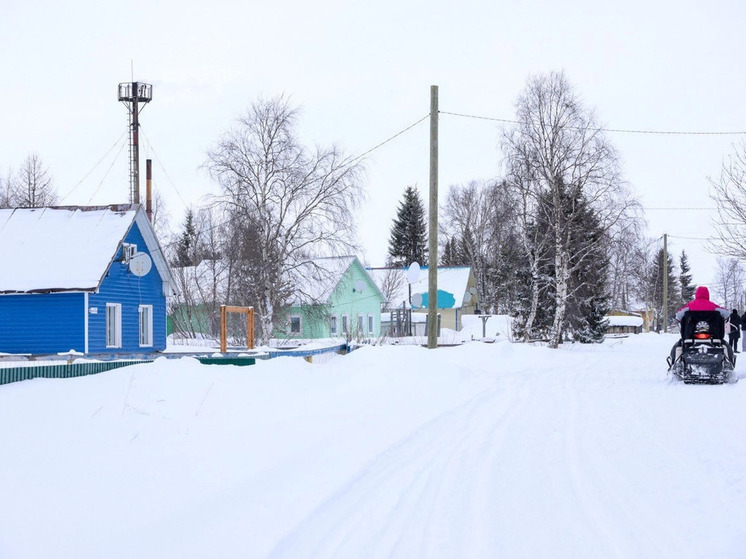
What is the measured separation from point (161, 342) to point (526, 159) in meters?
16.9

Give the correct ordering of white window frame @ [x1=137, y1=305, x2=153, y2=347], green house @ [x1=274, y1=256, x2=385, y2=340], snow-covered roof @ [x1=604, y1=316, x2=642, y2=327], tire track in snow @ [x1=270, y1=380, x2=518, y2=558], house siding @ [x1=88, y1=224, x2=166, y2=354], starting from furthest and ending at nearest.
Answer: snow-covered roof @ [x1=604, y1=316, x2=642, y2=327], green house @ [x1=274, y1=256, x2=385, y2=340], white window frame @ [x1=137, y1=305, x2=153, y2=347], house siding @ [x1=88, y1=224, x2=166, y2=354], tire track in snow @ [x1=270, y1=380, x2=518, y2=558]

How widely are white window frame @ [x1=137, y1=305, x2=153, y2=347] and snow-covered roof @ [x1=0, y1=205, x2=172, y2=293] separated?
2.43 meters

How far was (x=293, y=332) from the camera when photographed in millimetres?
49719

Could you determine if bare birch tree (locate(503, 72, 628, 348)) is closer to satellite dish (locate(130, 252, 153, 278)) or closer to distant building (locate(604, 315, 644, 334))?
satellite dish (locate(130, 252, 153, 278))

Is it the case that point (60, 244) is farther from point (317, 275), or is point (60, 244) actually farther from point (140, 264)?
point (317, 275)

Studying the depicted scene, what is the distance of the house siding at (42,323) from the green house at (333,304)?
33.0 ft

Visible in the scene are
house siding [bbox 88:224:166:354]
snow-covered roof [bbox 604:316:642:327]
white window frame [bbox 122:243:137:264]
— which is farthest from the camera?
snow-covered roof [bbox 604:316:642:327]

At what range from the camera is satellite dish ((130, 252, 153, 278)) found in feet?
91.1

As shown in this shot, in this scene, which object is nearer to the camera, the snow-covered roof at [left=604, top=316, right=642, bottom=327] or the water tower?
the water tower

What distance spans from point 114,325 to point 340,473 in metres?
22.9

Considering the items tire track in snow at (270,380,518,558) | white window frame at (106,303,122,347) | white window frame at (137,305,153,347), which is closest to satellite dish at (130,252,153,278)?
white window frame at (106,303,122,347)

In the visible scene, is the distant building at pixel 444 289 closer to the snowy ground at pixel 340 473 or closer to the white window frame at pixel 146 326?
the white window frame at pixel 146 326

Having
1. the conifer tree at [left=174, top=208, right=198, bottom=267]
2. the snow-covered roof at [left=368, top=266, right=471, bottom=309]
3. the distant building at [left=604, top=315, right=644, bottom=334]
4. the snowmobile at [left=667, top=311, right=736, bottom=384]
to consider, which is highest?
the conifer tree at [left=174, top=208, right=198, bottom=267]

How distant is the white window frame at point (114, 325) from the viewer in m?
28.7
